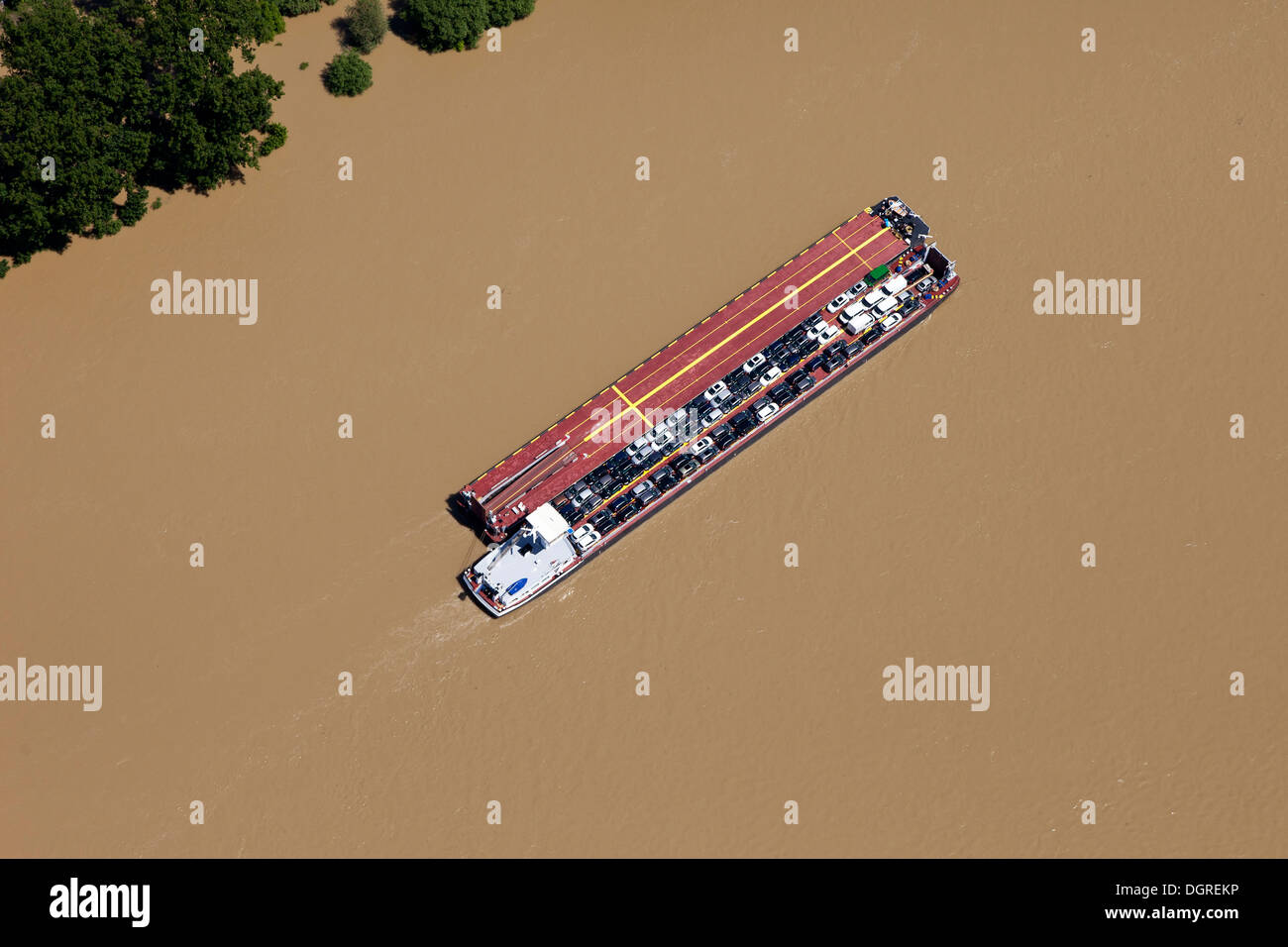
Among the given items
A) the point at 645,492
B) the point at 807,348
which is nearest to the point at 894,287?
the point at 807,348

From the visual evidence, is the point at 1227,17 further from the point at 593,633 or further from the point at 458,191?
the point at 593,633

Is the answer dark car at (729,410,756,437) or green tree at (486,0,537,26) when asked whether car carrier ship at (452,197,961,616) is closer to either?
dark car at (729,410,756,437)

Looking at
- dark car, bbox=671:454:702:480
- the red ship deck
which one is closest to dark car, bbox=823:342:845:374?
the red ship deck

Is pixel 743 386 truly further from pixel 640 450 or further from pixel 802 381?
pixel 640 450

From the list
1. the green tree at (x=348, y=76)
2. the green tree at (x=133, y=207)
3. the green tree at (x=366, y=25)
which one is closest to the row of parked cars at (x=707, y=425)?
the green tree at (x=348, y=76)

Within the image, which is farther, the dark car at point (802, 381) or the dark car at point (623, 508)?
A: the dark car at point (802, 381)

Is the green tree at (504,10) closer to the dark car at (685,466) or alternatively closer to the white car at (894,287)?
the white car at (894,287)

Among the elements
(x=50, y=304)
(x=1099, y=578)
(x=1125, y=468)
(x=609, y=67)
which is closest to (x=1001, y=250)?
(x=1125, y=468)
